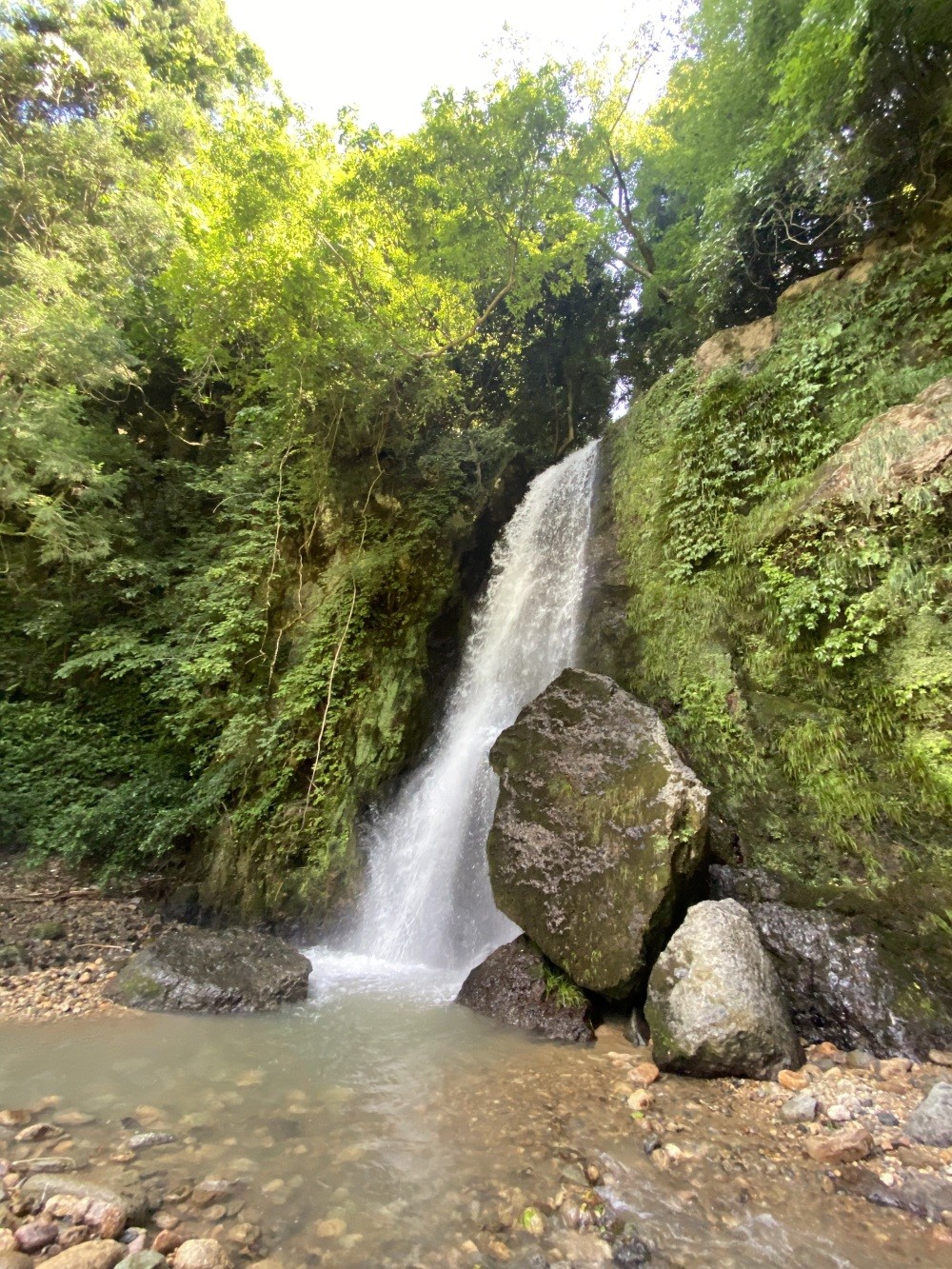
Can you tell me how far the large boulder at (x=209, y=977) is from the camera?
4.88 metres

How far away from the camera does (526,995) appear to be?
4926mm

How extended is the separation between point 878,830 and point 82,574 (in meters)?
11.6

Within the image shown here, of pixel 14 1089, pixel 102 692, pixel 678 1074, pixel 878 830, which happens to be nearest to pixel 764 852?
pixel 878 830

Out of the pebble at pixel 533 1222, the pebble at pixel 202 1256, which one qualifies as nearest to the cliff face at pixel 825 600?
the pebble at pixel 533 1222

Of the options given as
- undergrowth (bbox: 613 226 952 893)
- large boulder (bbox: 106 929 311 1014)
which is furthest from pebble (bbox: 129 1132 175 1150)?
undergrowth (bbox: 613 226 952 893)

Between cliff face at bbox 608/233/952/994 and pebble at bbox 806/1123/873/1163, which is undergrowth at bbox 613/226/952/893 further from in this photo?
pebble at bbox 806/1123/873/1163

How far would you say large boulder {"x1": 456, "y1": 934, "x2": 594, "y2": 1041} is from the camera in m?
4.63

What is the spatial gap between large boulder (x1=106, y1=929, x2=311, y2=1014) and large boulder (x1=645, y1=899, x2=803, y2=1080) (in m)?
3.20

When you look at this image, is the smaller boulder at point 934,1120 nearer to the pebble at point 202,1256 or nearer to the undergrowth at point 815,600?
the undergrowth at point 815,600

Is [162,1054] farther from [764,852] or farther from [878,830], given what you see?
[878,830]

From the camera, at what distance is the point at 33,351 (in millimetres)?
9641

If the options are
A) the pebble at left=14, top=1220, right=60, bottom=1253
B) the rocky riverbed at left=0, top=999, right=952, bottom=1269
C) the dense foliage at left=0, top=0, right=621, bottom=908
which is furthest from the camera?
the dense foliage at left=0, top=0, right=621, bottom=908

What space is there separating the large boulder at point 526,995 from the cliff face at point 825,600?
6.16 ft

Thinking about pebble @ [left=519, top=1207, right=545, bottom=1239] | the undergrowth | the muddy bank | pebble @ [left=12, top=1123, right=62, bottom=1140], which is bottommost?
the muddy bank
